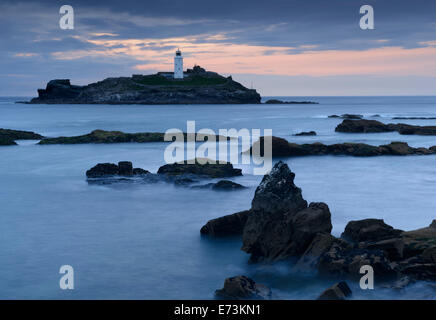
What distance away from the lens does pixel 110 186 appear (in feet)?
59.7

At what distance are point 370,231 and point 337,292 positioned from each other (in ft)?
8.47

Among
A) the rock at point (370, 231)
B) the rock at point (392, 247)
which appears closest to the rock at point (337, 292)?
the rock at point (392, 247)

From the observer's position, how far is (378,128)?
42.4m

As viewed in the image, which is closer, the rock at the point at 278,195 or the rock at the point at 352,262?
the rock at the point at 352,262

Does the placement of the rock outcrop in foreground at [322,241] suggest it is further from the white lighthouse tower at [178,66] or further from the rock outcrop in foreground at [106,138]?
the white lighthouse tower at [178,66]

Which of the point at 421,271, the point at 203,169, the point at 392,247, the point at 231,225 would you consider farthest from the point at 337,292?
the point at 203,169

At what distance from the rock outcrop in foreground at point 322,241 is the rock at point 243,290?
124 centimetres

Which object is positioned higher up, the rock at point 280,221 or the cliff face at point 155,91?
the cliff face at point 155,91

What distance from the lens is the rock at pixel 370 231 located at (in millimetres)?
9931

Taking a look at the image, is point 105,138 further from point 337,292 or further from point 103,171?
point 337,292

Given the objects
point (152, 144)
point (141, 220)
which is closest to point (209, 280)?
point (141, 220)

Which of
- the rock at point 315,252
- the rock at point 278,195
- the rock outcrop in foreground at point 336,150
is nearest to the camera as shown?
the rock at point 315,252

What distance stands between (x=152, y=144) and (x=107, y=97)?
122 m
